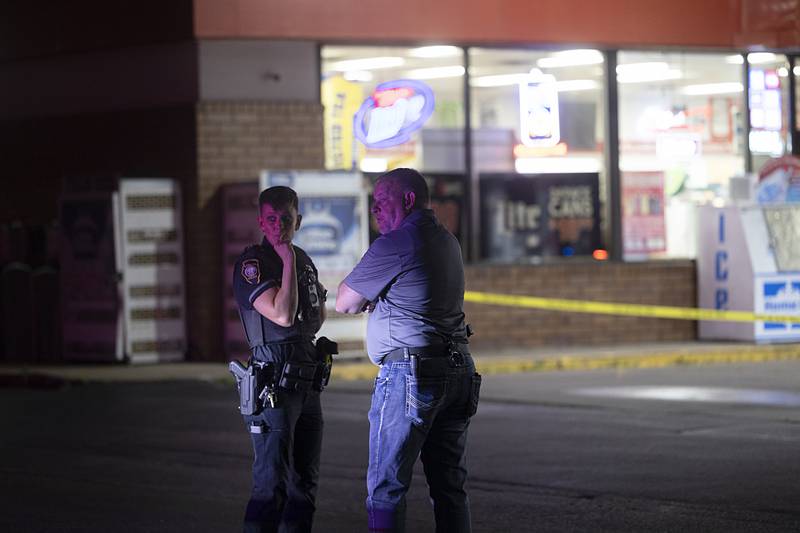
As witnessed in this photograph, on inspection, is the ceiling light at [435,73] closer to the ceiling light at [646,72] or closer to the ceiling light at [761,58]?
the ceiling light at [646,72]

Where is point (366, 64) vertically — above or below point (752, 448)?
above

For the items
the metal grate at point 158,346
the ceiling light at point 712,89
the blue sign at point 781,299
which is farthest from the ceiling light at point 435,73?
the blue sign at point 781,299

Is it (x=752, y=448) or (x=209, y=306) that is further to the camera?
(x=209, y=306)

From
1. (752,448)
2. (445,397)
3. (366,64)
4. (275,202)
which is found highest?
(366,64)

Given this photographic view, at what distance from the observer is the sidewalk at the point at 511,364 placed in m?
17.5

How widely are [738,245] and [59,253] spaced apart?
9116mm

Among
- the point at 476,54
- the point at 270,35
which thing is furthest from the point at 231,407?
the point at 476,54

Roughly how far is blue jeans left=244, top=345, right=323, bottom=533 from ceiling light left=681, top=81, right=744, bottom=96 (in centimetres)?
1467

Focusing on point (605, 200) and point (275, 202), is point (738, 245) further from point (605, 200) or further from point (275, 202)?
point (275, 202)

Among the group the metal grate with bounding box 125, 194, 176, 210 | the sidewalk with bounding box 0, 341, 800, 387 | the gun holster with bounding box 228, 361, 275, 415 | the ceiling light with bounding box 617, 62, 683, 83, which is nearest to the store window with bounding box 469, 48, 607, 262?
the ceiling light with bounding box 617, 62, 683, 83

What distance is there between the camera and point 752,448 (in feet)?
37.0

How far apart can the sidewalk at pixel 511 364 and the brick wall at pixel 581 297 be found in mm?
386

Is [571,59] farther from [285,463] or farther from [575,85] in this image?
[285,463]

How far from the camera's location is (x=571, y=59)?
20312 mm
